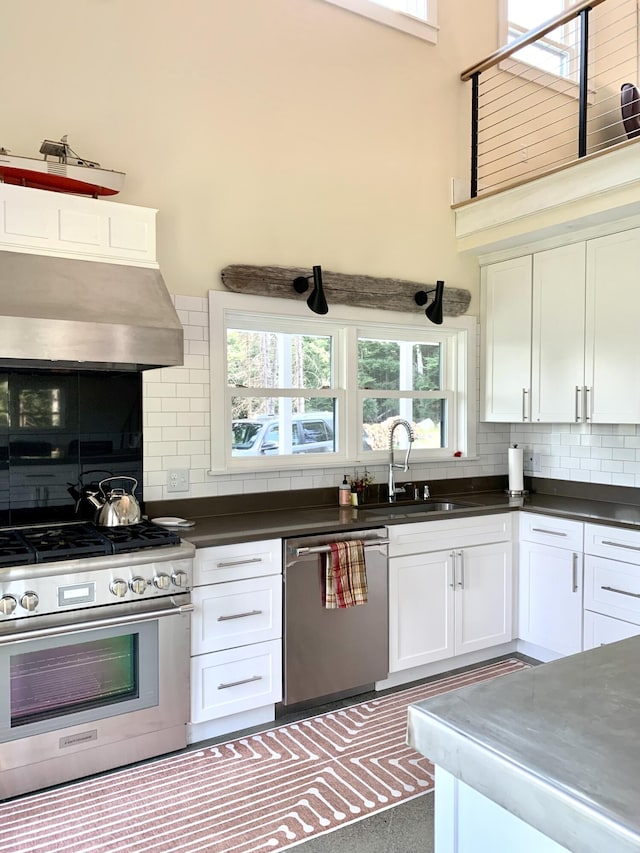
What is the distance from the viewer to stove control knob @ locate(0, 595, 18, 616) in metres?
2.43

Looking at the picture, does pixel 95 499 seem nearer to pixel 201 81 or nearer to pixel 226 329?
pixel 226 329

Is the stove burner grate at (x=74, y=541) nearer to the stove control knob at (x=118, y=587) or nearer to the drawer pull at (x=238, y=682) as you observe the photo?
the stove control knob at (x=118, y=587)

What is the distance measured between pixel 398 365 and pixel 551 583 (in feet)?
5.67

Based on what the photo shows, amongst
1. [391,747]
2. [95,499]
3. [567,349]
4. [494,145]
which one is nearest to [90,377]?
[95,499]

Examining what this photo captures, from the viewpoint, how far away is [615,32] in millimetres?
5324

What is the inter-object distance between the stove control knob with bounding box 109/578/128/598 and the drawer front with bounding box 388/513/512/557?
58.1 inches

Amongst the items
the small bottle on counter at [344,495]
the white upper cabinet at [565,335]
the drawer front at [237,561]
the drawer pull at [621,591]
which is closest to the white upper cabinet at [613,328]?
the white upper cabinet at [565,335]

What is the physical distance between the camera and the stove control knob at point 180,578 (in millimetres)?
2807

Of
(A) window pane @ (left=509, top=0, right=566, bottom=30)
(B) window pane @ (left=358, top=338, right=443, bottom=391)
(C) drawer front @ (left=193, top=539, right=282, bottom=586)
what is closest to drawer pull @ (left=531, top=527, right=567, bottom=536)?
(B) window pane @ (left=358, top=338, right=443, bottom=391)

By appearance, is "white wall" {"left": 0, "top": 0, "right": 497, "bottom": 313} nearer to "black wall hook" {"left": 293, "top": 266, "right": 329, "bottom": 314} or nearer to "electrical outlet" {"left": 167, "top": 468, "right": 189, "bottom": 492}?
"black wall hook" {"left": 293, "top": 266, "right": 329, "bottom": 314}

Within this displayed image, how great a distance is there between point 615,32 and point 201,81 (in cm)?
380

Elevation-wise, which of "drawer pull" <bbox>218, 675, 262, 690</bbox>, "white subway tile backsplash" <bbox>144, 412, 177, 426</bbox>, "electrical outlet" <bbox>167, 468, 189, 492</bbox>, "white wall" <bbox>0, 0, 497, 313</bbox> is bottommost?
A: "drawer pull" <bbox>218, 675, 262, 690</bbox>

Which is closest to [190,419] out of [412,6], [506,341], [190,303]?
[190,303]

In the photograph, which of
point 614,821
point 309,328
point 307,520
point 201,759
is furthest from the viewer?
point 309,328
